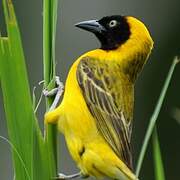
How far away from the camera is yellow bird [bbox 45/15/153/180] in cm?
338

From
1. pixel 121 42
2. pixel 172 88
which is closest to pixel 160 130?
pixel 172 88

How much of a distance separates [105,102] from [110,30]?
22.5 inches

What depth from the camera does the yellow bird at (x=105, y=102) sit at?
338 centimetres

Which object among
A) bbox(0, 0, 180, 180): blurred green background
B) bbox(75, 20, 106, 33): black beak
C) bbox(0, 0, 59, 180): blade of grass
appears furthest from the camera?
bbox(0, 0, 180, 180): blurred green background

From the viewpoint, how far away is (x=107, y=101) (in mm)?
3613

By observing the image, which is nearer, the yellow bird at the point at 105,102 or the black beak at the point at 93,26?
the yellow bird at the point at 105,102

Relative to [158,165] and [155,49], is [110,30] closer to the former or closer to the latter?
[158,165]

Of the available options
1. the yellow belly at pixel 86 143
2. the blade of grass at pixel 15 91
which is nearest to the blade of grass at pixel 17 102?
the blade of grass at pixel 15 91

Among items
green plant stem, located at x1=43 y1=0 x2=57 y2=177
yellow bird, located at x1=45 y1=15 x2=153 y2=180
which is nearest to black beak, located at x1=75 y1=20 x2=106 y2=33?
yellow bird, located at x1=45 y1=15 x2=153 y2=180

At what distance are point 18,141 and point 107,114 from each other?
0.99 metres

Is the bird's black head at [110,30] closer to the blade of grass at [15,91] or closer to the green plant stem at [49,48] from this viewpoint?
the green plant stem at [49,48]

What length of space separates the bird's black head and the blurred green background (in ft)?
8.92

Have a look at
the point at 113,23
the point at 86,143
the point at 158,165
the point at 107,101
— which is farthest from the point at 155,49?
the point at 158,165

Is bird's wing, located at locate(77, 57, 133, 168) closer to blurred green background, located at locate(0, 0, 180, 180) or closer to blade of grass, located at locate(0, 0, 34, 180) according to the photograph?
blade of grass, located at locate(0, 0, 34, 180)
